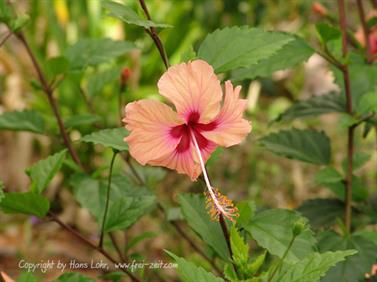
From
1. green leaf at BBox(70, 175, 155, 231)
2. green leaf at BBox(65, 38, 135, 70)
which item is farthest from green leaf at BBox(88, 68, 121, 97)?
green leaf at BBox(70, 175, 155, 231)

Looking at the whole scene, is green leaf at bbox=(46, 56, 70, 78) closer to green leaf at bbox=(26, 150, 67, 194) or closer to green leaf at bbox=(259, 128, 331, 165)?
green leaf at bbox=(26, 150, 67, 194)

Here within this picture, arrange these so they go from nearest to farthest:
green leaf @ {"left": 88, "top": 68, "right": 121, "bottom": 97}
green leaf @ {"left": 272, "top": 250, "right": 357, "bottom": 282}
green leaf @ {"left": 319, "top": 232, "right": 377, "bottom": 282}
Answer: green leaf @ {"left": 272, "top": 250, "right": 357, "bottom": 282}
green leaf @ {"left": 319, "top": 232, "right": 377, "bottom": 282}
green leaf @ {"left": 88, "top": 68, "right": 121, "bottom": 97}

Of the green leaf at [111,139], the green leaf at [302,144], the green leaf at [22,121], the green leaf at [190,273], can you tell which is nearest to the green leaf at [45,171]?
the green leaf at [111,139]

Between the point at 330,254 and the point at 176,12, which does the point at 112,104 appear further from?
the point at 330,254

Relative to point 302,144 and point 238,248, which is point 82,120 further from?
point 238,248

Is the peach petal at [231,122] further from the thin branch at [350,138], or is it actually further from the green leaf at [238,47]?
the thin branch at [350,138]
